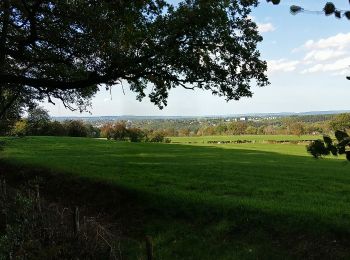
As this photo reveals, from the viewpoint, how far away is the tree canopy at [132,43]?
46.4 ft

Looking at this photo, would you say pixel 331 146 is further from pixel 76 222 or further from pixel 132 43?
pixel 132 43

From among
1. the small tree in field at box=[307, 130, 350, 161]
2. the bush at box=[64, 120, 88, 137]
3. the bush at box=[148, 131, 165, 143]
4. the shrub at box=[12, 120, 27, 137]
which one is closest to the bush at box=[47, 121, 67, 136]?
the bush at box=[64, 120, 88, 137]

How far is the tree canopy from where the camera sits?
14.1 m

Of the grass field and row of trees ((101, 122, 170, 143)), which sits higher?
row of trees ((101, 122, 170, 143))

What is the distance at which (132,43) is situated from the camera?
49.3 ft

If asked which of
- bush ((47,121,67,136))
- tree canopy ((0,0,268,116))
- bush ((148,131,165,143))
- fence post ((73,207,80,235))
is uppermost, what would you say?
tree canopy ((0,0,268,116))

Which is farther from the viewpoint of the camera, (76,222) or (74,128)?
(74,128)

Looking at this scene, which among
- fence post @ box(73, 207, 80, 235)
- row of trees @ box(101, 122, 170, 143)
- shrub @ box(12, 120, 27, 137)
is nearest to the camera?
fence post @ box(73, 207, 80, 235)

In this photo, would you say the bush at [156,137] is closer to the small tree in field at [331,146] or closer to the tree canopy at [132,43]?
the tree canopy at [132,43]

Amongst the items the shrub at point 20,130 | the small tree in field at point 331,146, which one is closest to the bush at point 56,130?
the shrub at point 20,130

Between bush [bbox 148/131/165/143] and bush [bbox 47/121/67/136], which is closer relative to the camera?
bush [bbox 47/121/67/136]

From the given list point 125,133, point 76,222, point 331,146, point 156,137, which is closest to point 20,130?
point 76,222

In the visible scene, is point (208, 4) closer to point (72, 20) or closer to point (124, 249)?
point (72, 20)

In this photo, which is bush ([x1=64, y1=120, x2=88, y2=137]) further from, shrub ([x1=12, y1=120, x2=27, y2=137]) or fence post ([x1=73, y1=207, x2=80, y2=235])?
fence post ([x1=73, y1=207, x2=80, y2=235])
